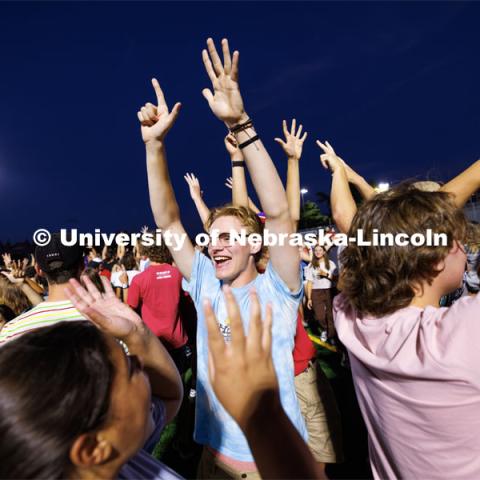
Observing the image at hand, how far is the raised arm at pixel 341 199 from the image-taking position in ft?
6.61

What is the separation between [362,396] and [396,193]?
90 centimetres

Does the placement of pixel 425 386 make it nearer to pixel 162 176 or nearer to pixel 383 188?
pixel 383 188

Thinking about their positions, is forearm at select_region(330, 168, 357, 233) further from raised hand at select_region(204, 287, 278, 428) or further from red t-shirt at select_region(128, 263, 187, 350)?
red t-shirt at select_region(128, 263, 187, 350)

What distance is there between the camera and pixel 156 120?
6.91ft

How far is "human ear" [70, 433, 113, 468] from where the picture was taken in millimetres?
810

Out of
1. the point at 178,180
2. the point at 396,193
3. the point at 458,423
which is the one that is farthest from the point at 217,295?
the point at 178,180

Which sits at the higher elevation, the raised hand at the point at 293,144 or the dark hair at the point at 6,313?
the raised hand at the point at 293,144

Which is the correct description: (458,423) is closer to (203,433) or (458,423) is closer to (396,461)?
(396,461)

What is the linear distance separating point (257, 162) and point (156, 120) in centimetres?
83

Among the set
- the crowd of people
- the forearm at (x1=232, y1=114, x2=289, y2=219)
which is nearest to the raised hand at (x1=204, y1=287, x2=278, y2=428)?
the crowd of people

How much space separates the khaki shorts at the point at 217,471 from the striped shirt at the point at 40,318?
115 cm

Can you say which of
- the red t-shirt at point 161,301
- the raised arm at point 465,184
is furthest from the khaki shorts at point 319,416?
the red t-shirt at point 161,301

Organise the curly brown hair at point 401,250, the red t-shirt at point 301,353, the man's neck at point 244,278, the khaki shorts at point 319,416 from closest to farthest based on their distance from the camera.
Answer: the curly brown hair at point 401,250, the man's neck at point 244,278, the khaki shorts at point 319,416, the red t-shirt at point 301,353

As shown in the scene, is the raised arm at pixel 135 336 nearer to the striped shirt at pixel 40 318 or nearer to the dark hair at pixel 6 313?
the striped shirt at pixel 40 318
